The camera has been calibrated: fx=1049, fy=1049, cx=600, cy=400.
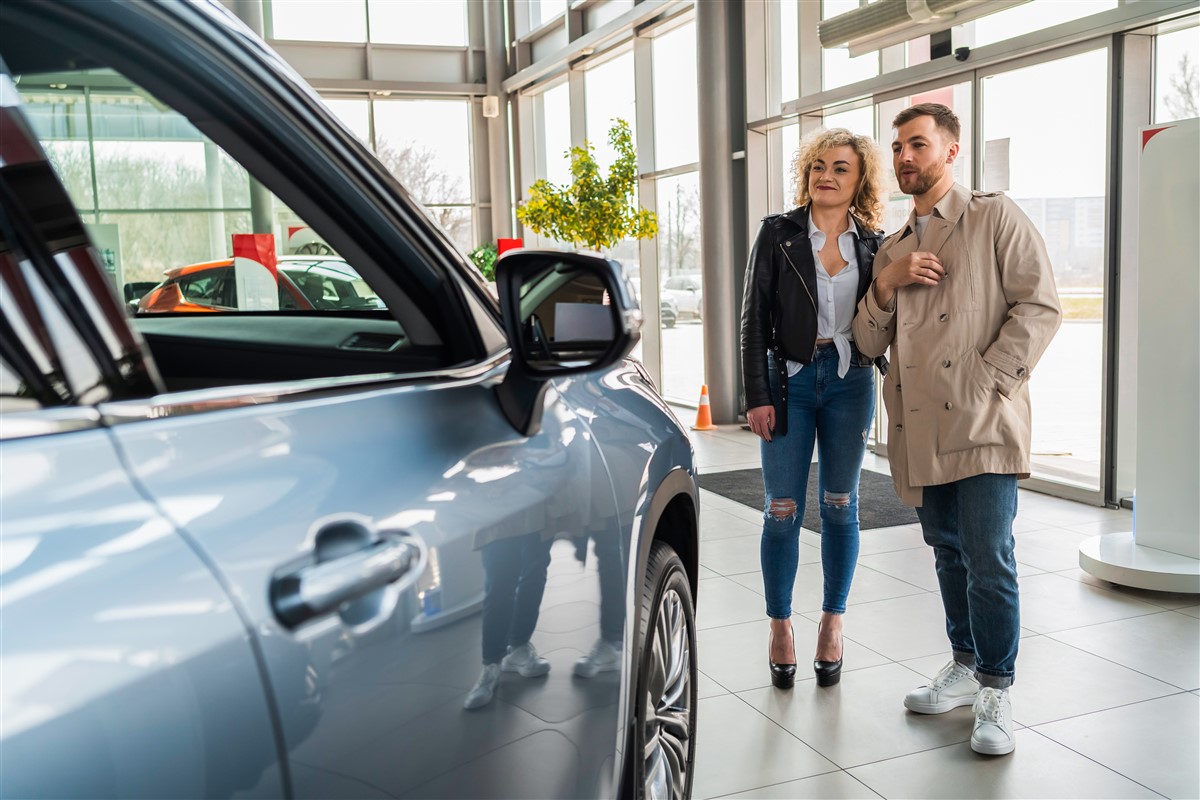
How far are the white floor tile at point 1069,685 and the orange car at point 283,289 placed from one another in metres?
2.35

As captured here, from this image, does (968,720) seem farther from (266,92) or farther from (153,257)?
(266,92)

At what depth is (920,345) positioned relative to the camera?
293 cm

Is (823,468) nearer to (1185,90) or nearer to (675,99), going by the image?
(1185,90)

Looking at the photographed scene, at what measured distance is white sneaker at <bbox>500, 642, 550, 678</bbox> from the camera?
1.29 m

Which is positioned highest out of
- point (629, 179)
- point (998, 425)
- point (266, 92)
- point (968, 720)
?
point (629, 179)

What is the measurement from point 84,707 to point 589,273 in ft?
3.12

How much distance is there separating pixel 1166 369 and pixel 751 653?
7.77 ft

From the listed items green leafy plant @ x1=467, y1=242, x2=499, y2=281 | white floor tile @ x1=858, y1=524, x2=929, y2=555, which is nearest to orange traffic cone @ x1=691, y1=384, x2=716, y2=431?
white floor tile @ x1=858, y1=524, x2=929, y2=555

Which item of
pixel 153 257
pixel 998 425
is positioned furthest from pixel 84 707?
pixel 998 425

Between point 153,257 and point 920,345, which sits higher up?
point 153,257

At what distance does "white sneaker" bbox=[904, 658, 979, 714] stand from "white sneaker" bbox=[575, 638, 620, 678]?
188 cm

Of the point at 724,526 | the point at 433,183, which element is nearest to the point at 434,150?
the point at 433,183

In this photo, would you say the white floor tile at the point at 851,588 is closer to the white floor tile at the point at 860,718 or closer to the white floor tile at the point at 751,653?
the white floor tile at the point at 751,653

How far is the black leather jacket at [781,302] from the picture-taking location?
322 cm
